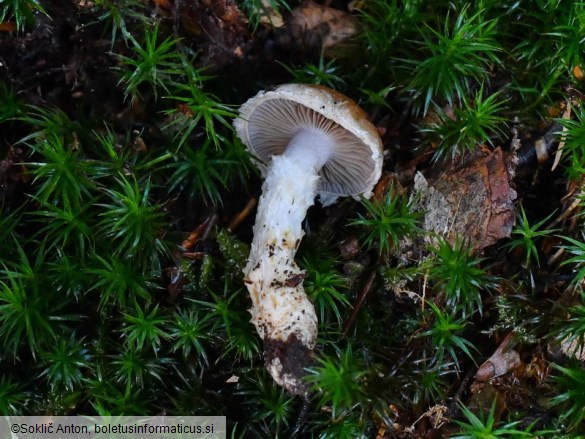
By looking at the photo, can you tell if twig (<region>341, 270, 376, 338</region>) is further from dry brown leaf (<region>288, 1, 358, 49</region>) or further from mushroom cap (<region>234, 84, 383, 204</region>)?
dry brown leaf (<region>288, 1, 358, 49</region>)

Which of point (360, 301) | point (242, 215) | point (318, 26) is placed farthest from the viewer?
point (318, 26)

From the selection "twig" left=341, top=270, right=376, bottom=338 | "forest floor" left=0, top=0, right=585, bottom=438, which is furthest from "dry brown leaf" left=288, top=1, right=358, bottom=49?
"twig" left=341, top=270, right=376, bottom=338

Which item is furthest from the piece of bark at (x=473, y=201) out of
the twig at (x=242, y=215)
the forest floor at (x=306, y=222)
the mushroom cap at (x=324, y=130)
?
the twig at (x=242, y=215)

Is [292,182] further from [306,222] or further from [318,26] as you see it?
[318,26]

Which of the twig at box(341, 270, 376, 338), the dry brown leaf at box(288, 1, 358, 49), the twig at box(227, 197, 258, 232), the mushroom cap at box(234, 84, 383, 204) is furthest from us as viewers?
the dry brown leaf at box(288, 1, 358, 49)

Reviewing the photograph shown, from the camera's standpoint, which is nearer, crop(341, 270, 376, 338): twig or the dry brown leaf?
crop(341, 270, 376, 338): twig

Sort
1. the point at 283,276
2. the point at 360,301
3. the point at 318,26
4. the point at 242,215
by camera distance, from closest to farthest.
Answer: the point at 283,276 < the point at 360,301 < the point at 242,215 < the point at 318,26

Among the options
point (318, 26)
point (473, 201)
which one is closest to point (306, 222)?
point (473, 201)
